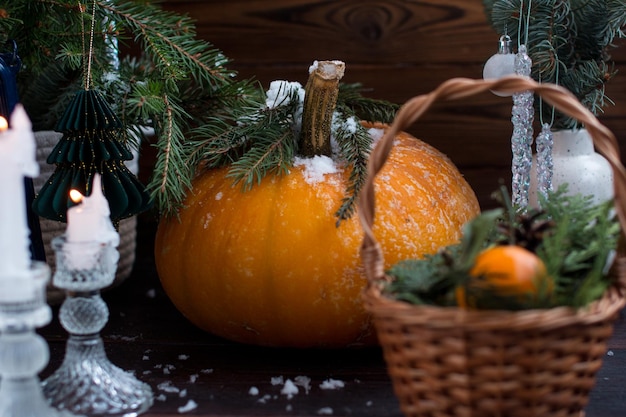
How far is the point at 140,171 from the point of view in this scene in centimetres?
146

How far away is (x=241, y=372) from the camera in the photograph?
0.90 metres

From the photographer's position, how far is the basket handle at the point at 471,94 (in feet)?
2.25

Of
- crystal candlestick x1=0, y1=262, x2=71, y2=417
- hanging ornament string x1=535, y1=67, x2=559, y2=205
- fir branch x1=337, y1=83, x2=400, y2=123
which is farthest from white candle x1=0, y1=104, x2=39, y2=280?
hanging ornament string x1=535, y1=67, x2=559, y2=205

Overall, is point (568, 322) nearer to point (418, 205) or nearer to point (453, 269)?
point (453, 269)

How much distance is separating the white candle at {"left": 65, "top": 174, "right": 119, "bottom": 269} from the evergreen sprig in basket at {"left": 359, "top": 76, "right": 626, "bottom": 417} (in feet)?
0.88

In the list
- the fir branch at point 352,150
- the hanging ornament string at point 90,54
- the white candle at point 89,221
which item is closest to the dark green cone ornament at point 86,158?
the hanging ornament string at point 90,54

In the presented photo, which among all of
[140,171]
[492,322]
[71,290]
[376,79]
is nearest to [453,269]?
[492,322]

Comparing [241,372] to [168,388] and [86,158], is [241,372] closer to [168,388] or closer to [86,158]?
[168,388]

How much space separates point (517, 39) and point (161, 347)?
66 centimetres

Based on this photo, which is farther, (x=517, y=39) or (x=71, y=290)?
(x=517, y=39)

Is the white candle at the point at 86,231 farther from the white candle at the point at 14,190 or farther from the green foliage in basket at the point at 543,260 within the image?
the green foliage in basket at the point at 543,260

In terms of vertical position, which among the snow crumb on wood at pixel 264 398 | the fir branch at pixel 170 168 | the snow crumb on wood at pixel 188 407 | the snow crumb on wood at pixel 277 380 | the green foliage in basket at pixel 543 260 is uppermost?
the fir branch at pixel 170 168

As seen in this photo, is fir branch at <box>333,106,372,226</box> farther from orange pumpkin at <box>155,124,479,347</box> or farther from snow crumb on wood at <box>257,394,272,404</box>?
snow crumb on wood at <box>257,394,272,404</box>

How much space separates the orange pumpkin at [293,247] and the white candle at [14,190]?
1.00ft
